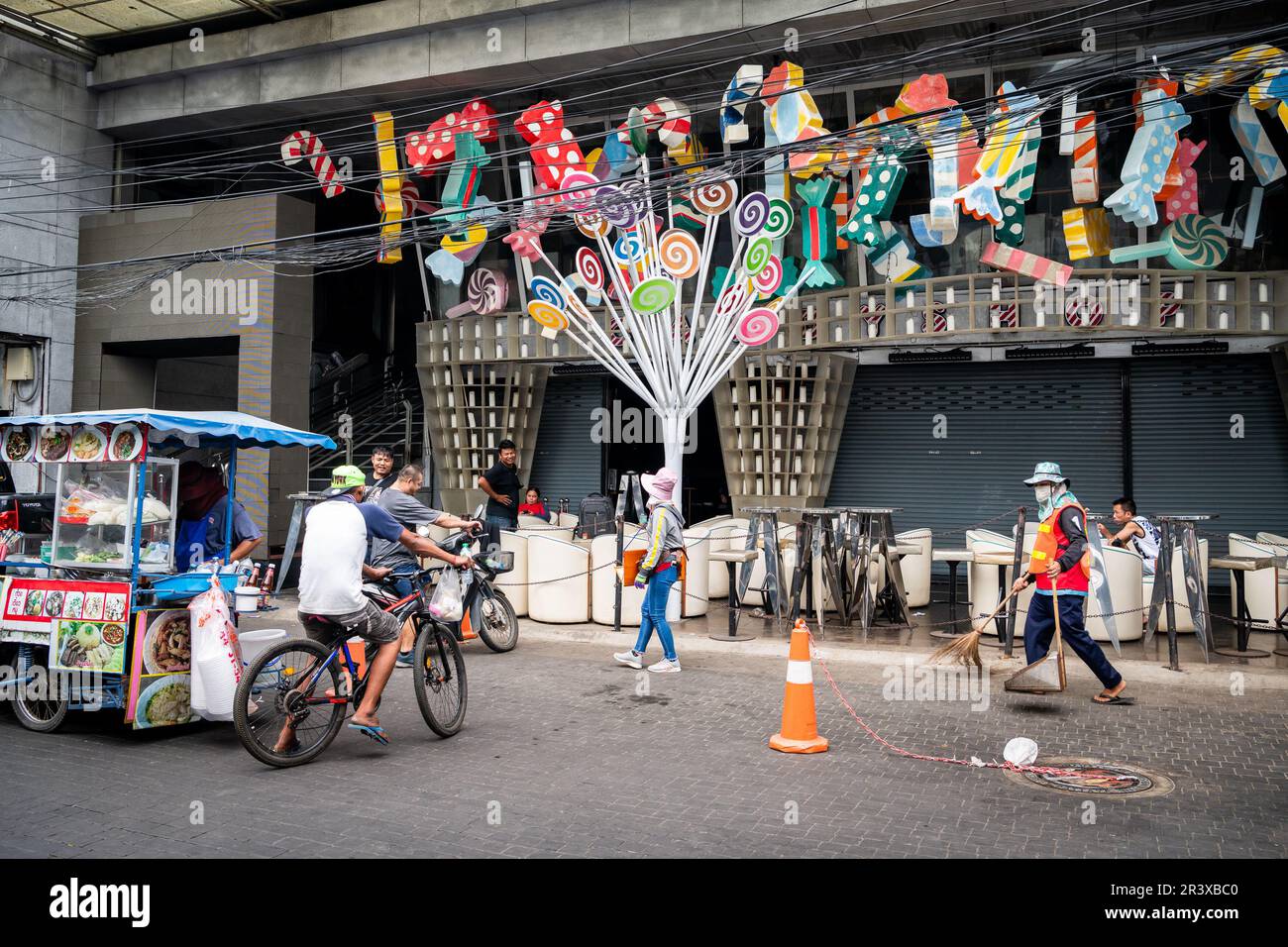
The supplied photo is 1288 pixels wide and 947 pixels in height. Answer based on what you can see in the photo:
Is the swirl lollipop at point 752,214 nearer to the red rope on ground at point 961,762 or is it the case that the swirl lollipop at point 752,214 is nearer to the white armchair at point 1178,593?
the white armchair at point 1178,593

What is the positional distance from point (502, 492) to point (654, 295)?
10.7 feet

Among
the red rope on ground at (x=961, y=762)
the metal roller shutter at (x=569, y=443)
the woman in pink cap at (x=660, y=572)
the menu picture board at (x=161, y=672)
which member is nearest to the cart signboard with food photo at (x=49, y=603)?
the menu picture board at (x=161, y=672)

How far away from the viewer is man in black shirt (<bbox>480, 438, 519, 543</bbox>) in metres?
12.8

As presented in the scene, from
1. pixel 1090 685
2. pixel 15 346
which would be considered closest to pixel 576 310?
pixel 1090 685

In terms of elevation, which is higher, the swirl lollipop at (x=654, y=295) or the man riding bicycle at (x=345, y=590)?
the swirl lollipop at (x=654, y=295)

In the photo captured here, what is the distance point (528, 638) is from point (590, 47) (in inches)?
359

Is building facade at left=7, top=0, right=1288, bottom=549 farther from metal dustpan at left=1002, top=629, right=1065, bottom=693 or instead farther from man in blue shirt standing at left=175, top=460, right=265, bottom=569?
man in blue shirt standing at left=175, top=460, right=265, bottom=569

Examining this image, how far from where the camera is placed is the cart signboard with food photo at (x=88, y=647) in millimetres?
6879

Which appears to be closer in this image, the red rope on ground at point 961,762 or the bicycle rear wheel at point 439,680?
the red rope on ground at point 961,762

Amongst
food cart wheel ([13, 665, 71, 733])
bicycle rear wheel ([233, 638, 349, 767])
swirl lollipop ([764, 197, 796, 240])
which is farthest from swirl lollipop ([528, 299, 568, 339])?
food cart wheel ([13, 665, 71, 733])

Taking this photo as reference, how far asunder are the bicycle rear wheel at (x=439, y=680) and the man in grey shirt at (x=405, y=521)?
0.29 metres

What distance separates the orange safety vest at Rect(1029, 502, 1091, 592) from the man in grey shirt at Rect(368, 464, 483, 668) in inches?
185

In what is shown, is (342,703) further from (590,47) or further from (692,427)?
(692,427)

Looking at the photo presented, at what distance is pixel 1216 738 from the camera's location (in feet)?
23.7
